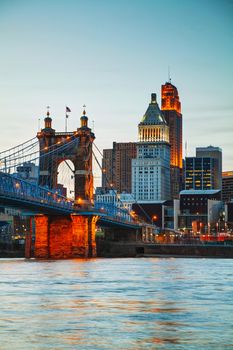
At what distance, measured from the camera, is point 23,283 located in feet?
167

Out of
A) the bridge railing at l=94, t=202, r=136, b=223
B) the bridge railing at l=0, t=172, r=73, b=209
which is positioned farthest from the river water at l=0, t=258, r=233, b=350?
the bridge railing at l=94, t=202, r=136, b=223

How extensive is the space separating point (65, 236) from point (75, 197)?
19.7ft

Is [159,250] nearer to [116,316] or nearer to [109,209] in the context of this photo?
[109,209]


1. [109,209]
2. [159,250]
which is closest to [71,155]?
[109,209]

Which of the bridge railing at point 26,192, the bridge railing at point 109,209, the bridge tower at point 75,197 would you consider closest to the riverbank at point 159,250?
the bridge railing at point 109,209

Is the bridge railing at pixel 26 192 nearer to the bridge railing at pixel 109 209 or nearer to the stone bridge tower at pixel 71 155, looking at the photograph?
the stone bridge tower at pixel 71 155

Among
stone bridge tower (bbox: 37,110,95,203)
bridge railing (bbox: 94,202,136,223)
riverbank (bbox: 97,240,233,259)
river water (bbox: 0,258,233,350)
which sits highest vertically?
stone bridge tower (bbox: 37,110,95,203)

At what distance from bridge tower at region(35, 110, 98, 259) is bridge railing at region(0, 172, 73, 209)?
3113 millimetres

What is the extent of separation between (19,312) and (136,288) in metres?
16.0

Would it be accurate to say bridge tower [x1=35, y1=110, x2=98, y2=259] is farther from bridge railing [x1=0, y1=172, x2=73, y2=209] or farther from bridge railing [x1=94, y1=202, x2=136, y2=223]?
bridge railing [x1=94, y1=202, x2=136, y2=223]

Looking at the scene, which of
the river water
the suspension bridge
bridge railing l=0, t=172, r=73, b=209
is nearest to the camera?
the river water

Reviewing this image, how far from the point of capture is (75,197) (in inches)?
4737

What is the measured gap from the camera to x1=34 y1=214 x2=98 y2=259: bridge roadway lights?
116 metres

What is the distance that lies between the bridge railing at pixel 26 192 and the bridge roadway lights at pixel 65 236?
327cm
